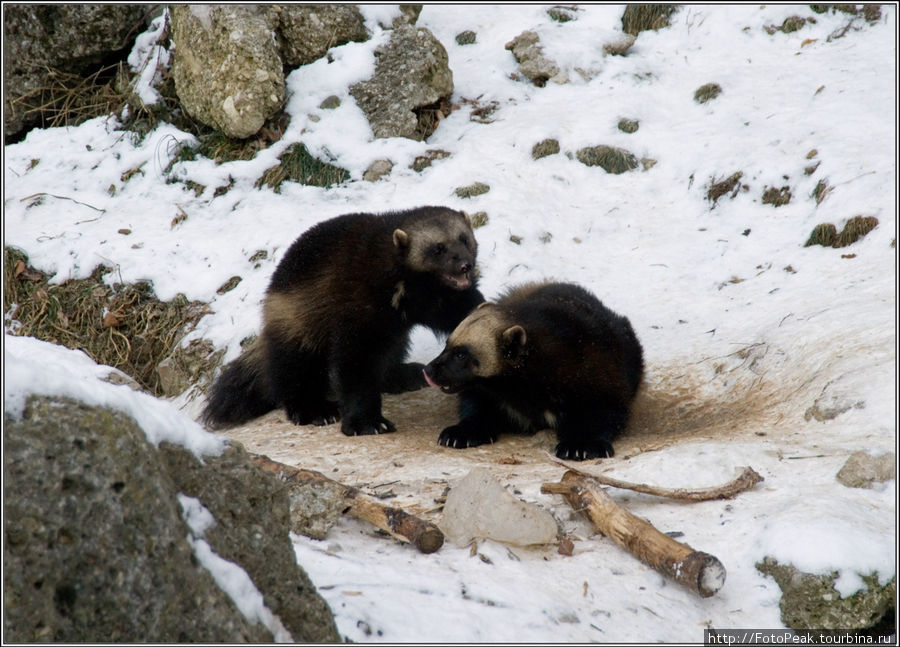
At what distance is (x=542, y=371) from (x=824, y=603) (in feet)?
7.98

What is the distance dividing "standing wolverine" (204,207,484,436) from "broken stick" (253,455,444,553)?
1.92 meters

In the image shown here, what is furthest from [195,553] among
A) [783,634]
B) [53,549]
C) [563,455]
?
[563,455]

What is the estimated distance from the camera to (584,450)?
5273 mm

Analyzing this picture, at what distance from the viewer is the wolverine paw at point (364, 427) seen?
603 cm

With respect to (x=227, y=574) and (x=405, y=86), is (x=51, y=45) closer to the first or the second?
(x=405, y=86)

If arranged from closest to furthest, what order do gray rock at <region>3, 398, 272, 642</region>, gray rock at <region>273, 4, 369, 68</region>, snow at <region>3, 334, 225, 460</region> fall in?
1. gray rock at <region>3, 398, 272, 642</region>
2. snow at <region>3, 334, 225, 460</region>
3. gray rock at <region>273, 4, 369, 68</region>

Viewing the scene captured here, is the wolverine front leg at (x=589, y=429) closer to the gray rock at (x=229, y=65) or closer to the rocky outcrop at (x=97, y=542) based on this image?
the rocky outcrop at (x=97, y=542)

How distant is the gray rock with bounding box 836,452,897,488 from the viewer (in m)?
4.07

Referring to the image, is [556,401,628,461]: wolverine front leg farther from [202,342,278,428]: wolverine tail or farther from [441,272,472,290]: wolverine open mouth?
[202,342,278,428]: wolverine tail

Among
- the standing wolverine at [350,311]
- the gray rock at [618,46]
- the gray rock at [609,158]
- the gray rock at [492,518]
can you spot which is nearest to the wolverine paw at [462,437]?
the standing wolverine at [350,311]

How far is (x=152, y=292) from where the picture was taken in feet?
26.1

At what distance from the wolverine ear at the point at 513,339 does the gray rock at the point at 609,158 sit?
3.77 metres

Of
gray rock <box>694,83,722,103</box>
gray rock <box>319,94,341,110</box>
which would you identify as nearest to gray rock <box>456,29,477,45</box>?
gray rock <box>319,94,341,110</box>

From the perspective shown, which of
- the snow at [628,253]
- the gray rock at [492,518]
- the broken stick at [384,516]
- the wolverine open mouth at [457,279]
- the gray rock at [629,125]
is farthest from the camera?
the gray rock at [629,125]
